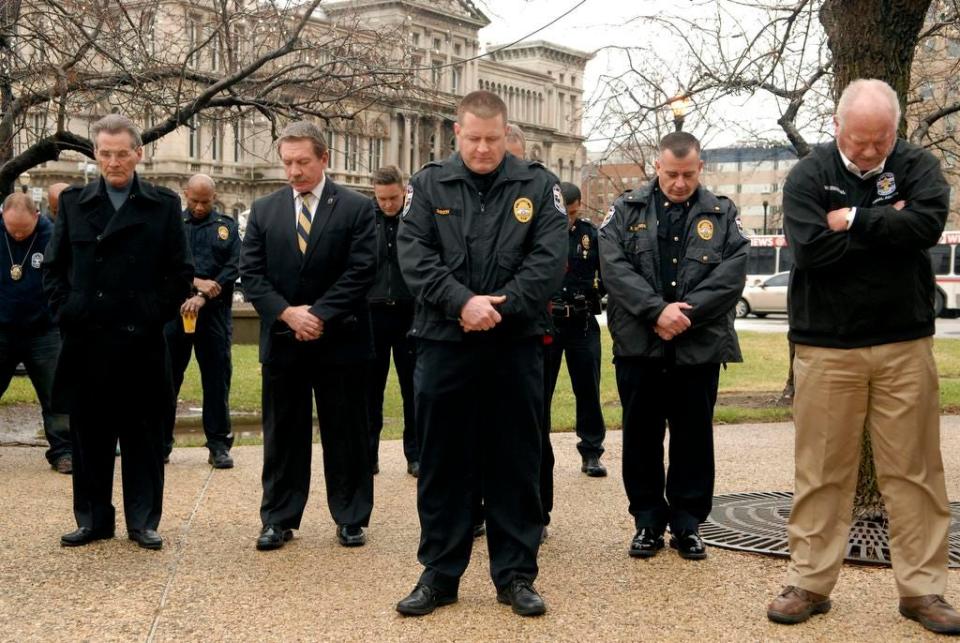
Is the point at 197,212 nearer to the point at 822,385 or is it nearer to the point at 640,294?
the point at 640,294

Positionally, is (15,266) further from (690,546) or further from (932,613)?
(932,613)

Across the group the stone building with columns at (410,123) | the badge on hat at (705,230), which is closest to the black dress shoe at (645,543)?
the badge on hat at (705,230)

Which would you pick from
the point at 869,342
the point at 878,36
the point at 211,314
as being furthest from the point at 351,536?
the point at 878,36

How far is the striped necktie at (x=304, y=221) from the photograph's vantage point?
6488 millimetres

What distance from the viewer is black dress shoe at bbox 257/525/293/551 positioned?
6332 mm

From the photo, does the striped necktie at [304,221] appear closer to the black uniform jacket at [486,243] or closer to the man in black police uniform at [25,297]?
the black uniform jacket at [486,243]

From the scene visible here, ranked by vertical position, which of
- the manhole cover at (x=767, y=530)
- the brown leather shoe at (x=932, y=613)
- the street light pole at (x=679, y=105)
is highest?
the street light pole at (x=679, y=105)

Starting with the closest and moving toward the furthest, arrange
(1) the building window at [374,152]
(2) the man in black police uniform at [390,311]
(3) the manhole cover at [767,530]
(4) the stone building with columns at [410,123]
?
(3) the manhole cover at [767,530] < (2) the man in black police uniform at [390,311] < (4) the stone building with columns at [410,123] < (1) the building window at [374,152]

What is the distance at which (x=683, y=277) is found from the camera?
6.23 m

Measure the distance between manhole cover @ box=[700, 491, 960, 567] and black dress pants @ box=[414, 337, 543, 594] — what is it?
1483 millimetres

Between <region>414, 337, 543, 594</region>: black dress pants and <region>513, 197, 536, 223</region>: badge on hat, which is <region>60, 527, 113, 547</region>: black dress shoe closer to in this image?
<region>414, 337, 543, 594</region>: black dress pants

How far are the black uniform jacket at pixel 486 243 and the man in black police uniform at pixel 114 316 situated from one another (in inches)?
68.6

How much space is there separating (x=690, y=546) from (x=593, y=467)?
256 cm

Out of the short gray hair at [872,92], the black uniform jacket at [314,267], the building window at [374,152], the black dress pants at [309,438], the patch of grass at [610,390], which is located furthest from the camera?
the building window at [374,152]
